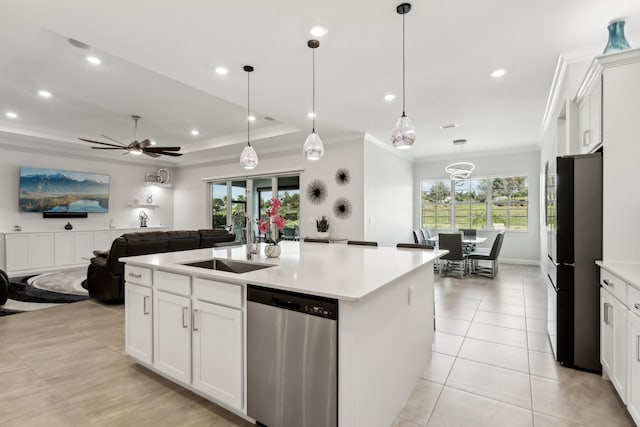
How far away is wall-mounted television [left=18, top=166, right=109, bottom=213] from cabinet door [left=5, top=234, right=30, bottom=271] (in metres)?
0.83

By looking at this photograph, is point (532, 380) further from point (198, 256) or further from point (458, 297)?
point (198, 256)

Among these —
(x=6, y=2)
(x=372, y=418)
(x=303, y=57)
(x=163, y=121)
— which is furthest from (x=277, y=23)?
(x=163, y=121)

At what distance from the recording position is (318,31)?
261cm

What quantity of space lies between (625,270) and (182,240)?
495 cm

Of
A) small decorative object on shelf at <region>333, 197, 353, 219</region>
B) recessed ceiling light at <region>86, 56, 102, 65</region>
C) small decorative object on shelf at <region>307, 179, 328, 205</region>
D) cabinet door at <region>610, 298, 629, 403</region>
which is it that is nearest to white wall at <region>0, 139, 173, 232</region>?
recessed ceiling light at <region>86, 56, 102, 65</region>

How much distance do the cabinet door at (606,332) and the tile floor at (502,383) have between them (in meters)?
0.19

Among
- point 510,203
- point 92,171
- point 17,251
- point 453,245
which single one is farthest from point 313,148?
point 92,171

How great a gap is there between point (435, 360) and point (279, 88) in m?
3.47

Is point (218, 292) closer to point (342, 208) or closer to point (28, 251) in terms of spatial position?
point (342, 208)

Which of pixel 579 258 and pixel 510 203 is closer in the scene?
pixel 579 258

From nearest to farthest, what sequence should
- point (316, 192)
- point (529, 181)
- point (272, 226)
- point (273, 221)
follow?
point (273, 221) < point (272, 226) < point (316, 192) < point (529, 181)

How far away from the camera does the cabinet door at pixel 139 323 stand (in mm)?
2324

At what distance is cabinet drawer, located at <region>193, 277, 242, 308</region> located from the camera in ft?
5.86

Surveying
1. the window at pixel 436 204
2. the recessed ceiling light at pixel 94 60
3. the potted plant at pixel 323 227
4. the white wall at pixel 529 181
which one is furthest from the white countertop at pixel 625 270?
the window at pixel 436 204
